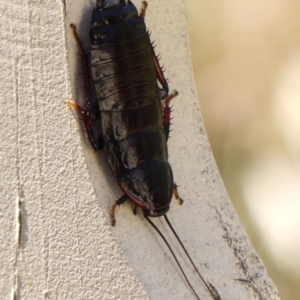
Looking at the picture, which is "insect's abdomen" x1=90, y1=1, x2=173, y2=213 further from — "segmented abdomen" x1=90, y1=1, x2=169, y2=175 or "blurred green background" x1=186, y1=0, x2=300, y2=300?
"blurred green background" x1=186, y1=0, x2=300, y2=300

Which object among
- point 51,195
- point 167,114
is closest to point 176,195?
point 167,114

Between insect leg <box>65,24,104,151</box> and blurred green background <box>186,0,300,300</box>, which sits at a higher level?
→ insect leg <box>65,24,104,151</box>

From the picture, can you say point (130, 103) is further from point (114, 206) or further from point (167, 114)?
point (114, 206)

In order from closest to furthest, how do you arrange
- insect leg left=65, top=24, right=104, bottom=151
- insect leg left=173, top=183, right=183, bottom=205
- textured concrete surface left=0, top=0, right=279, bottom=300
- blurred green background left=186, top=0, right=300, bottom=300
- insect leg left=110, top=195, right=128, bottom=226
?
textured concrete surface left=0, top=0, right=279, bottom=300 → insect leg left=110, top=195, right=128, bottom=226 → insect leg left=65, top=24, right=104, bottom=151 → insect leg left=173, top=183, right=183, bottom=205 → blurred green background left=186, top=0, right=300, bottom=300

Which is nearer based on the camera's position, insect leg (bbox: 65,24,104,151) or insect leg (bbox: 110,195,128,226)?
insect leg (bbox: 110,195,128,226)

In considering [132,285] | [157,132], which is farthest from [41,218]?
[157,132]

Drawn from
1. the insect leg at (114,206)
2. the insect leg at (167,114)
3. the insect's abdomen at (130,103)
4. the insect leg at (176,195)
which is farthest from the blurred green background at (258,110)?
the insect leg at (114,206)

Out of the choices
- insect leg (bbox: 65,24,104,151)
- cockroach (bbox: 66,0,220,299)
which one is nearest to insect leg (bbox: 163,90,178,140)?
cockroach (bbox: 66,0,220,299)
